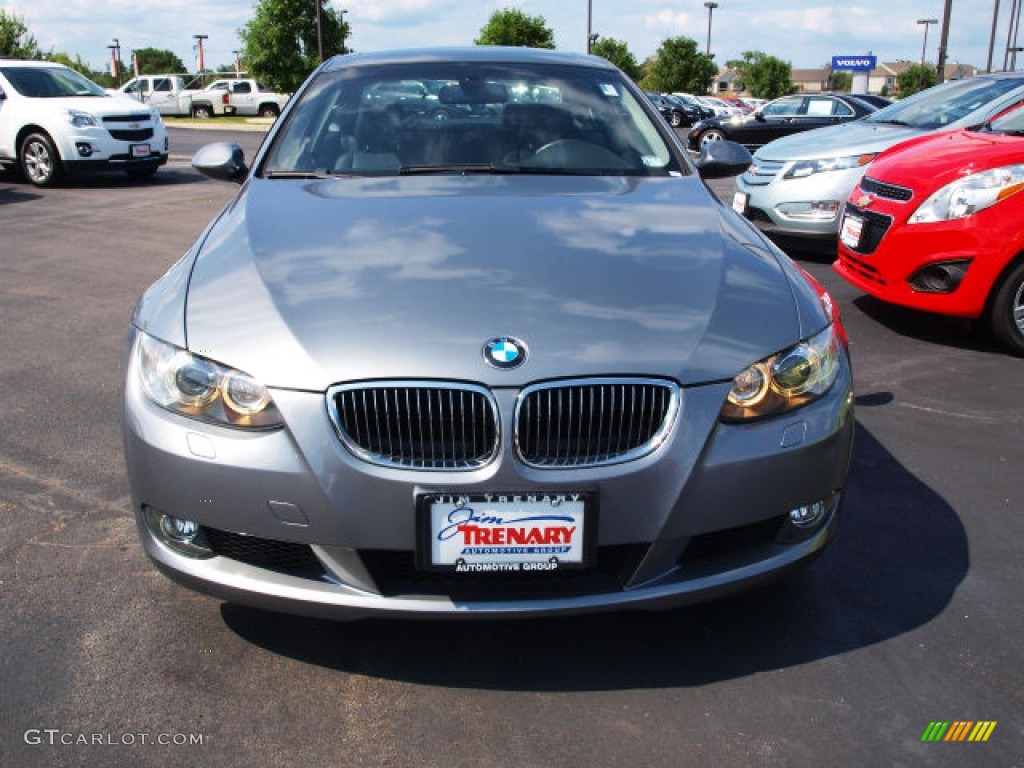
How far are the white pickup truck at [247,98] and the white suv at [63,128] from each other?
1150 inches

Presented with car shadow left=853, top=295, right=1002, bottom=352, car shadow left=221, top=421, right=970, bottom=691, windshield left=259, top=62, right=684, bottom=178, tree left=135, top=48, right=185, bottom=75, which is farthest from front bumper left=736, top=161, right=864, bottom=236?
tree left=135, top=48, right=185, bottom=75

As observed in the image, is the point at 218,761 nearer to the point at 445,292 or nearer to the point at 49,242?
the point at 445,292

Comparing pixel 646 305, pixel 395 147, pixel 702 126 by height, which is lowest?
pixel 702 126

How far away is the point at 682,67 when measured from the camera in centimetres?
6756

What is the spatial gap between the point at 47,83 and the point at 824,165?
10.6 m

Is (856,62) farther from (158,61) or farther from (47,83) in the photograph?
(158,61)

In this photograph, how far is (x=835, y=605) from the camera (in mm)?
2844

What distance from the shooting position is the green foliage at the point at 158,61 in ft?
352

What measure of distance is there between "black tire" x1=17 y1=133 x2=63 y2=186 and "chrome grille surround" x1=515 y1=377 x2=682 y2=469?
12555mm

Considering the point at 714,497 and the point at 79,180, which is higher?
the point at 714,497

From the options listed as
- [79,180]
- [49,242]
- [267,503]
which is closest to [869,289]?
[267,503]

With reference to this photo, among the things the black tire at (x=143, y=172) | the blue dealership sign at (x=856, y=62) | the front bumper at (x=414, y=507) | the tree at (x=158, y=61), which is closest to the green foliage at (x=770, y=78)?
the blue dealership sign at (x=856, y=62)

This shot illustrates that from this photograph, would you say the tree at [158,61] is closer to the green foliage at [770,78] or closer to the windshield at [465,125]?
the green foliage at [770,78]

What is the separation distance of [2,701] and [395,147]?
2.25 meters
